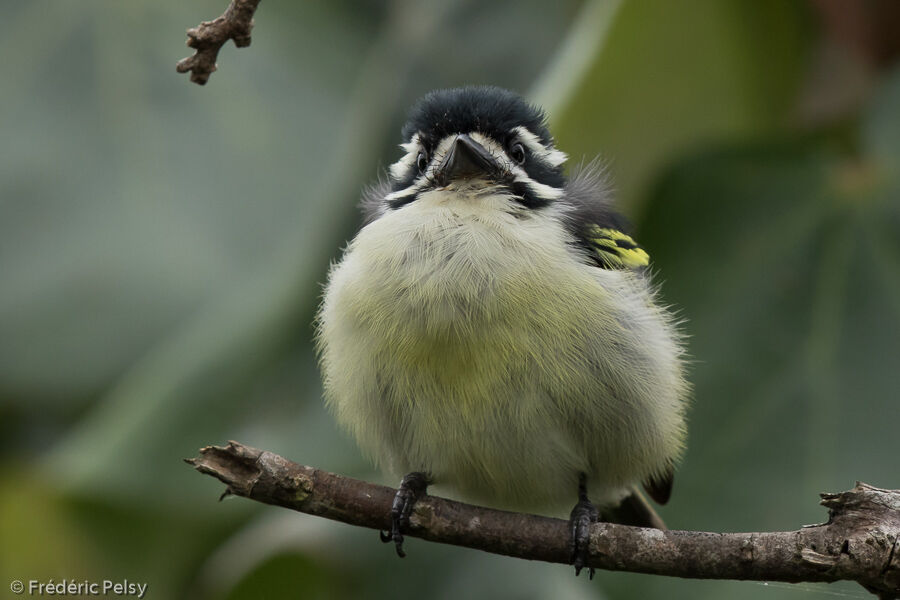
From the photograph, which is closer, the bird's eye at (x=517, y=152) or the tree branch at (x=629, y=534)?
the tree branch at (x=629, y=534)

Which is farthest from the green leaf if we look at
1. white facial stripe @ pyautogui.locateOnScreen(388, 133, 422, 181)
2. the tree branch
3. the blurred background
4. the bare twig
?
the bare twig

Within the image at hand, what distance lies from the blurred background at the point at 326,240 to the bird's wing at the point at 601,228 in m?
0.10

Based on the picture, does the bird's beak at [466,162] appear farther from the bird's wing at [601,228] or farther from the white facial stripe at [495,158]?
the bird's wing at [601,228]

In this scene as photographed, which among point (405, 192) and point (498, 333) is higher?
point (405, 192)

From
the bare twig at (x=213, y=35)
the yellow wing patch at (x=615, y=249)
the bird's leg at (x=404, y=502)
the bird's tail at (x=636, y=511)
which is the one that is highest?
the yellow wing patch at (x=615, y=249)

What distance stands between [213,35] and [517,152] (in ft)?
4.52

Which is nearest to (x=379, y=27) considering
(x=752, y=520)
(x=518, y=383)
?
(x=518, y=383)

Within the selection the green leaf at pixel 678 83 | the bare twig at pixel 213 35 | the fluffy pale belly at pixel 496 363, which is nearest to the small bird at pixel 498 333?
the fluffy pale belly at pixel 496 363

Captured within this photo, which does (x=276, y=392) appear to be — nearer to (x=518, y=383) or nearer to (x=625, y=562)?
(x=518, y=383)

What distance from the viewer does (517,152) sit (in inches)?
114

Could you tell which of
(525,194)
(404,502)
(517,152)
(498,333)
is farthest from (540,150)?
(404,502)

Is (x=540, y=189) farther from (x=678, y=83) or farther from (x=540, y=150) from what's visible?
(x=678, y=83)

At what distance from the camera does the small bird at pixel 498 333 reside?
99.4 inches

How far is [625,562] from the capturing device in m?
2.21
